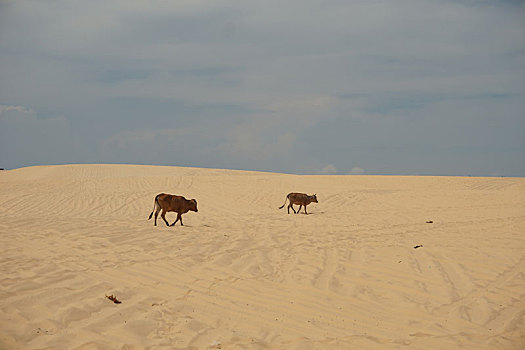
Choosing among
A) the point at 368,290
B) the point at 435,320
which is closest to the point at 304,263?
the point at 368,290

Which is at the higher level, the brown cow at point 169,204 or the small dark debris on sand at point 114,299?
the brown cow at point 169,204

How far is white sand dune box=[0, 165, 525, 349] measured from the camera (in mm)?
4973

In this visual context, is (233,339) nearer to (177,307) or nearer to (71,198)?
(177,307)

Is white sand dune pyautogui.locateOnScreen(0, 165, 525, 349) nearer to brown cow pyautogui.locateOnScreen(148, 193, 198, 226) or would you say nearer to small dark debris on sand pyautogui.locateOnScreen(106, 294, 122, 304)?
small dark debris on sand pyautogui.locateOnScreen(106, 294, 122, 304)

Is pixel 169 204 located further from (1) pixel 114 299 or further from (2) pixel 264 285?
(1) pixel 114 299

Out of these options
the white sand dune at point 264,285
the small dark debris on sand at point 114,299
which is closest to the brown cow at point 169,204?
the white sand dune at point 264,285

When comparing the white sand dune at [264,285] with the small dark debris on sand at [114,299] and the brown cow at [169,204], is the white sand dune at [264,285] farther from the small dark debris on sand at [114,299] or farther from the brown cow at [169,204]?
the brown cow at [169,204]

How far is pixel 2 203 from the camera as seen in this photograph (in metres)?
23.4

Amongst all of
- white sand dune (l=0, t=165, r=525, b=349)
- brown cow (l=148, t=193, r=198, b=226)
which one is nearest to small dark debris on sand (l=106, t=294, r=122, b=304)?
white sand dune (l=0, t=165, r=525, b=349)

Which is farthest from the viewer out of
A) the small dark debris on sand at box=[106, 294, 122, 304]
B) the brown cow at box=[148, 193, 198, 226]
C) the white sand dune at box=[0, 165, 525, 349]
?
the brown cow at box=[148, 193, 198, 226]

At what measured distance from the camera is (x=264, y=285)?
7.12 m

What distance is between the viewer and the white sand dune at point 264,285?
4.97 metres

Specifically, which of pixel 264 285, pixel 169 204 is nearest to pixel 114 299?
pixel 264 285

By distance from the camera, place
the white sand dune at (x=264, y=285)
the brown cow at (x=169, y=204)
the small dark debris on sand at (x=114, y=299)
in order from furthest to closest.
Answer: the brown cow at (x=169, y=204), the small dark debris on sand at (x=114, y=299), the white sand dune at (x=264, y=285)
